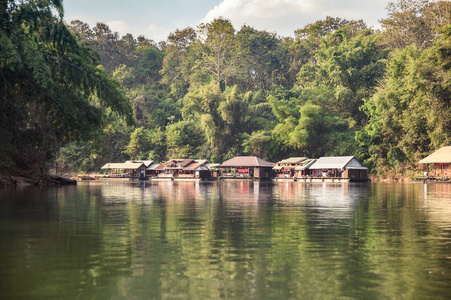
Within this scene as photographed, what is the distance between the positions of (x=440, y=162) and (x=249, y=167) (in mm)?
29209

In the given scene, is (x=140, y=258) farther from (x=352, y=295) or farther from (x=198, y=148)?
(x=198, y=148)

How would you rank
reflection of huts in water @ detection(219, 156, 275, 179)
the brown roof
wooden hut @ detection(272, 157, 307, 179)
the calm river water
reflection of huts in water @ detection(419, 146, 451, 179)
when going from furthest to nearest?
1. reflection of huts in water @ detection(219, 156, 275, 179)
2. the brown roof
3. wooden hut @ detection(272, 157, 307, 179)
4. reflection of huts in water @ detection(419, 146, 451, 179)
5. the calm river water

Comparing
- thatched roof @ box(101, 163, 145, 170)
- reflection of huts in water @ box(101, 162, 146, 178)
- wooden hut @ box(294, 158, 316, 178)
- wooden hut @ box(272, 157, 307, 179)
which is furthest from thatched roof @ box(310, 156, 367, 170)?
reflection of huts in water @ box(101, 162, 146, 178)

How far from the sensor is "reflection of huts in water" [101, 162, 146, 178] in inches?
3164

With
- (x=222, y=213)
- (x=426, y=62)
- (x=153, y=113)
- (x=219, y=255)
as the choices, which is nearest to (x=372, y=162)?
(x=426, y=62)

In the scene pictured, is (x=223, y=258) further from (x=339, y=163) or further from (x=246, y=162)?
(x=246, y=162)

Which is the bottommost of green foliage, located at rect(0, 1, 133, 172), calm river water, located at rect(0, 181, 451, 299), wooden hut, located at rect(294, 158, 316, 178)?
calm river water, located at rect(0, 181, 451, 299)

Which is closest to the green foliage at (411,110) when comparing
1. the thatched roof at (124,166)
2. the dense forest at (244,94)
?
the dense forest at (244,94)

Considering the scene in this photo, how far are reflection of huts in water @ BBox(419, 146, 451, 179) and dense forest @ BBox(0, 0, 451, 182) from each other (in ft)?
10.1

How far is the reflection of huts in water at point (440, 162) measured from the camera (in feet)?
178

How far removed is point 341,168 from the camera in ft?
216

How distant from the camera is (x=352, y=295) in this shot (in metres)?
6.57

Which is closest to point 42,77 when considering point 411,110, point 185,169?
point 411,110

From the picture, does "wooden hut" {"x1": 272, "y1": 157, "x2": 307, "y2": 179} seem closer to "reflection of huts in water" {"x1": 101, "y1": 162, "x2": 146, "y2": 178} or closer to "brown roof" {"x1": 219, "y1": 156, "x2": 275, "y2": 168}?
"brown roof" {"x1": 219, "y1": 156, "x2": 275, "y2": 168}
